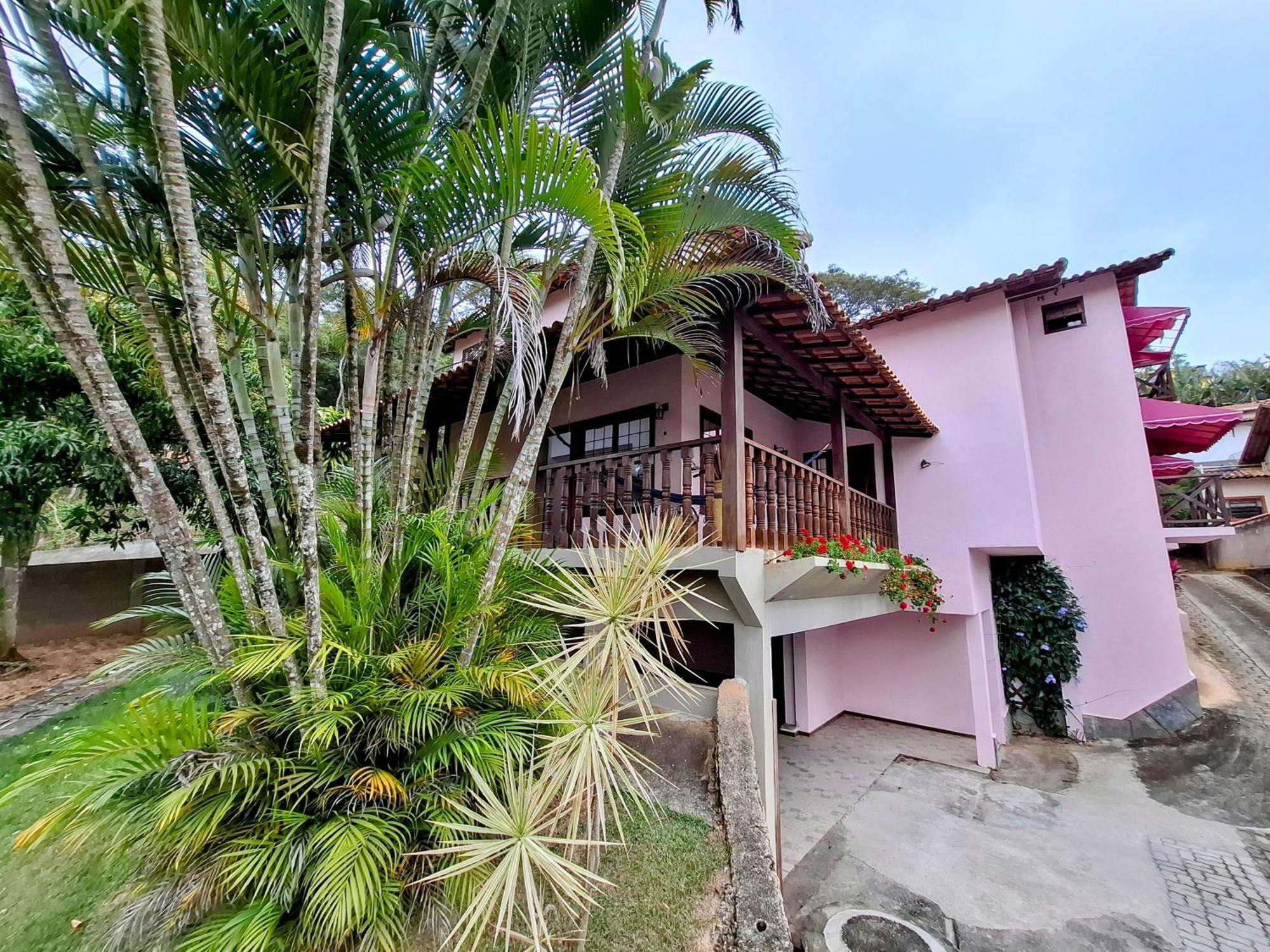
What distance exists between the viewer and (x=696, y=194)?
3600mm

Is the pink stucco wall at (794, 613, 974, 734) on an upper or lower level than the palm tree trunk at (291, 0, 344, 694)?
lower

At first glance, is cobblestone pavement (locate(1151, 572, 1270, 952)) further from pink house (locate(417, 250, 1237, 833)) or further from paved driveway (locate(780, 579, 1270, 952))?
pink house (locate(417, 250, 1237, 833))

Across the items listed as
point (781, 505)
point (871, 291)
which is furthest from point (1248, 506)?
point (781, 505)

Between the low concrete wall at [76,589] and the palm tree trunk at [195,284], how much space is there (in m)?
7.28

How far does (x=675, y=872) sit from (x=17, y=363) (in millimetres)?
7604

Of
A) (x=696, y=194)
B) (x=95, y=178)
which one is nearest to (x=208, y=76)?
(x=95, y=178)

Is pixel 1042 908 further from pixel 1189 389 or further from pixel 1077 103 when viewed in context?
pixel 1189 389

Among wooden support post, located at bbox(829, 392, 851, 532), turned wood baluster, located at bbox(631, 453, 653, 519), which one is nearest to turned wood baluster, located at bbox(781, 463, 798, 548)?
turned wood baluster, located at bbox(631, 453, 653, 519)

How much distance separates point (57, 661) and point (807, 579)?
1000 cm

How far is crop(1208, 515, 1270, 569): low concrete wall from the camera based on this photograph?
15922 mm

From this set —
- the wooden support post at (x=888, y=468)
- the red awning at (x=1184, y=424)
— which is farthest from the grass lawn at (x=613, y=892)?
the red awning at (x=1184, y=424)

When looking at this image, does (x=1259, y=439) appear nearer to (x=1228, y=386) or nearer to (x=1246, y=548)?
(x=1246, y=548)

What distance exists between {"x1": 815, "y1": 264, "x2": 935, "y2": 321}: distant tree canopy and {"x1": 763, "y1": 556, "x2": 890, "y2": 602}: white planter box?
14.8 m

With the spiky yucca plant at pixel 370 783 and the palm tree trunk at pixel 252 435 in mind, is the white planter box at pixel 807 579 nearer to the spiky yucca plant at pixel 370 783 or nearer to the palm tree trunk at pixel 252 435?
the spiky yucca plant at pixel 370 783
